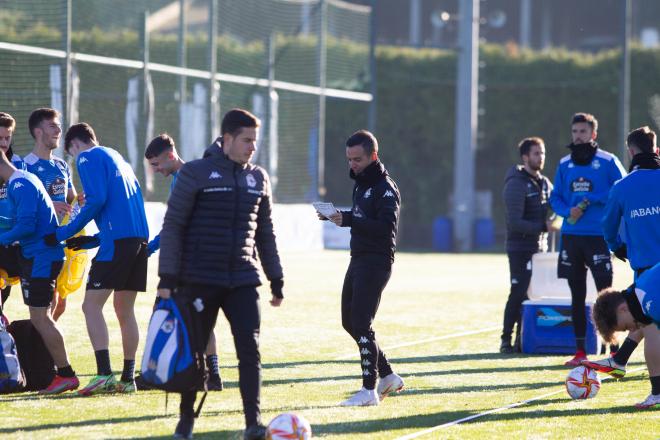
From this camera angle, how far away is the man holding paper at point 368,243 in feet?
28.3

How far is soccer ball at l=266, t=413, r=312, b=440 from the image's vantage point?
678cm

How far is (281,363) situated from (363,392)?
2415 mm

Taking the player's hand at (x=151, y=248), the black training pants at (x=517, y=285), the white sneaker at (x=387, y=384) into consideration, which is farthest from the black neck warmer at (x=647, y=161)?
the player's hand at (x=151, y=248)

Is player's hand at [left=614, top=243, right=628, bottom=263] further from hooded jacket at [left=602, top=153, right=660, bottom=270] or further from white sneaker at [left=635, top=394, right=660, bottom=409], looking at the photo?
white sneaker at [left=635, top=394, right=660, bottom=409]

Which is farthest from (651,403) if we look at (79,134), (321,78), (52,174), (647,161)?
(321,78)

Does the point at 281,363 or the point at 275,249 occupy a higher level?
the point at 275,249

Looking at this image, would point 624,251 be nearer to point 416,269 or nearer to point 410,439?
point 410,439

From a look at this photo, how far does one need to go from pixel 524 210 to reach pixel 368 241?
3764mm

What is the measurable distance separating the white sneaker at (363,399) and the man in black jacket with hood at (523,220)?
3.72m

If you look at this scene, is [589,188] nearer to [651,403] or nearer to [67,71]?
[651,403]

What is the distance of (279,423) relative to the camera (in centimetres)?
682

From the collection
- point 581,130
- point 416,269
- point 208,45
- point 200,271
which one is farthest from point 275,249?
point 208,45

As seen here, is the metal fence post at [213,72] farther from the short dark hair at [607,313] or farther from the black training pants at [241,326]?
the short dark hair at [607,313]

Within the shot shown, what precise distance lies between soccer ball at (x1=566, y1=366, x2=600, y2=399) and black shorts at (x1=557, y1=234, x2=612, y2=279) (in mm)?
2001
